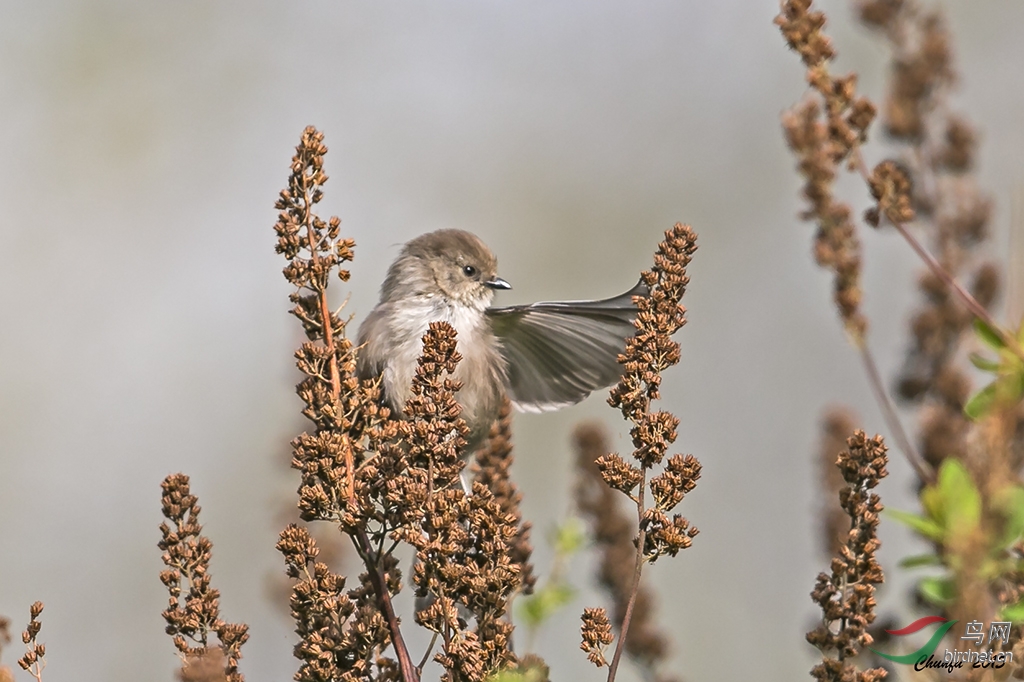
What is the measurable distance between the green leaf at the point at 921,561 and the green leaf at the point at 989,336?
36 cm

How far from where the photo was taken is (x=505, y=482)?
2.63m

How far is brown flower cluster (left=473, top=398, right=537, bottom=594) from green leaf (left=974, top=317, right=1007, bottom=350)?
3.39 ft

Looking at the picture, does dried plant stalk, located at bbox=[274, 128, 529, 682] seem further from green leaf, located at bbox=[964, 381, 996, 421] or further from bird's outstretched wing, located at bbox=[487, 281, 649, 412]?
bird's outstretched wing, located at bbox=[487, 281, 649, 412]

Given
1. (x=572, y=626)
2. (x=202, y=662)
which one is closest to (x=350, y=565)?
(x=572, y=626)

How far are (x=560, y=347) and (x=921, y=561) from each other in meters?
2.14

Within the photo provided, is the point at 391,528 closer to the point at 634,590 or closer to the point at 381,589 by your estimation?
the point at 381,589

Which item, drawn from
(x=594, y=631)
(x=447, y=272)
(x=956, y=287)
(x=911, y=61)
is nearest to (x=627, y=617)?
(x=594, y=631)

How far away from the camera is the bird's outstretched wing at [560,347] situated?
3486 mm

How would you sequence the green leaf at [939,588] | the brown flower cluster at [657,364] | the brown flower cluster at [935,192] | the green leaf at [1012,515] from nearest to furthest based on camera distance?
the green leaf at [1012,515] → the green leaf at [939,588] → the brown flower cluster at [657,364] → the brown flower cluster at [935,192]

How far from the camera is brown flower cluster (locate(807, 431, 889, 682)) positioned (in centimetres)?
190

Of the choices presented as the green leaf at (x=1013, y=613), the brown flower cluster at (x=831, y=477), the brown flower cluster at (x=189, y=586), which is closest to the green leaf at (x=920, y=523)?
the green leaf at (x=1013, y=613)

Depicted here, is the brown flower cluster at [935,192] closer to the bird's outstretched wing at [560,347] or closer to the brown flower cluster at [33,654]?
the bird's outstretched wing at [560,347]

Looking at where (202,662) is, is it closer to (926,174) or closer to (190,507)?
(190,507)

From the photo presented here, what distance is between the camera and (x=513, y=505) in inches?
101
